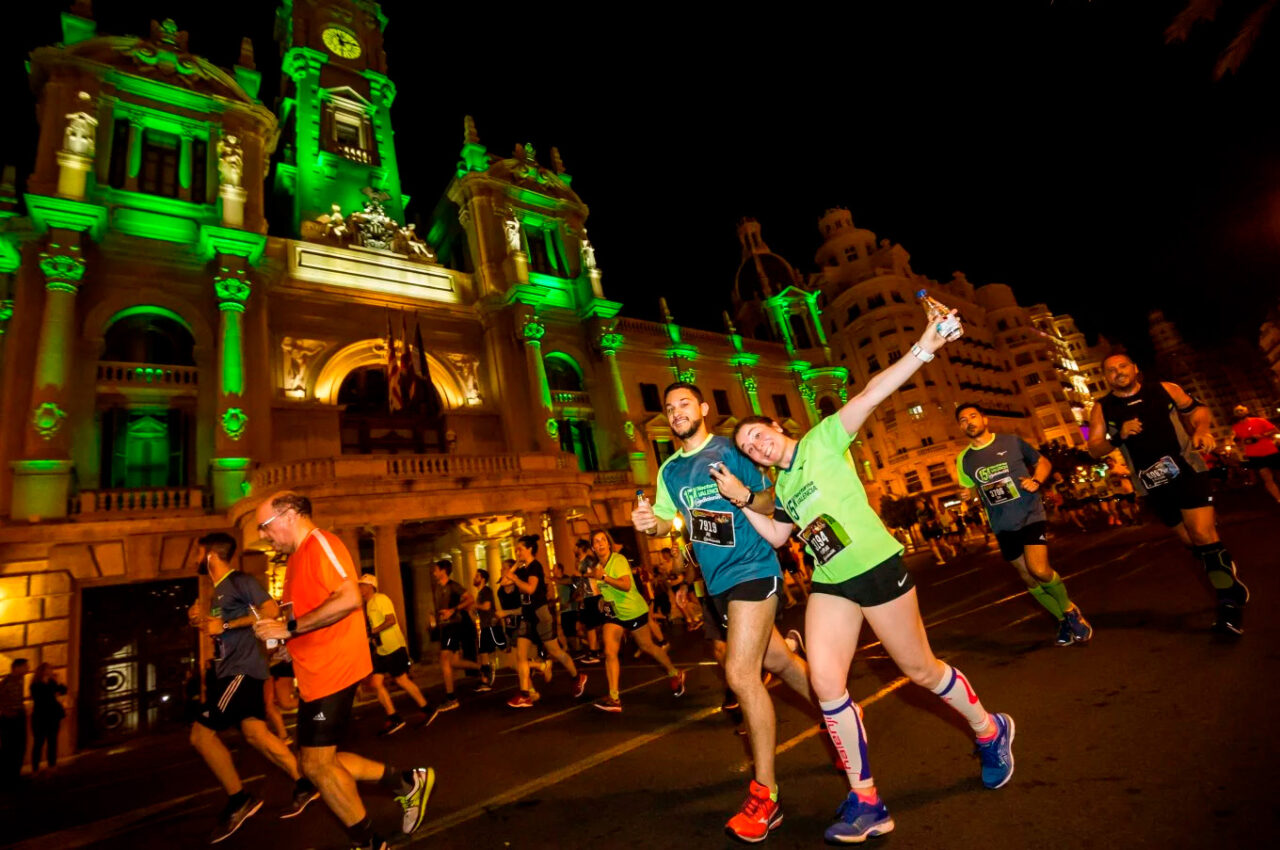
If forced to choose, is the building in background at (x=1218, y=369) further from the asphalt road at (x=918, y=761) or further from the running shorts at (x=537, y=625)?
the running shorts at (x=537, y=625)

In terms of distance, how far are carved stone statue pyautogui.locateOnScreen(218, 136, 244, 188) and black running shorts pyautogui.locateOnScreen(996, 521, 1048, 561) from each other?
21727 millimetres

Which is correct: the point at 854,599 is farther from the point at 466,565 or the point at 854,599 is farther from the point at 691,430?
the point at 466,565

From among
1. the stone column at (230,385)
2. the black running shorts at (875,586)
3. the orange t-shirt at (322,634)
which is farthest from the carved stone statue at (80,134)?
the black running shorts at (875,586)

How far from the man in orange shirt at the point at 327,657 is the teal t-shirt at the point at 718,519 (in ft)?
6.40

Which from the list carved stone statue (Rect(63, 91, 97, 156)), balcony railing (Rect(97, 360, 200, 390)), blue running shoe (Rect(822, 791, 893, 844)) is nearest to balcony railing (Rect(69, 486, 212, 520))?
balcony railing (Rect(97, 360, 200, 390))

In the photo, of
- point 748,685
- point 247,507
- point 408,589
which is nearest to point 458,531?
point 408,589

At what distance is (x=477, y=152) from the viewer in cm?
2517

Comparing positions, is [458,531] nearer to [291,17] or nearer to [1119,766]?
[1119,766]

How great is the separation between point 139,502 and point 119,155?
1104 centimetres

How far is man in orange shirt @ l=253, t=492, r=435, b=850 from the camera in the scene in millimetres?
3127

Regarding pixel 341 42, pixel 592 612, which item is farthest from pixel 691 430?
pixel 341 42

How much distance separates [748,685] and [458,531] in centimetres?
1688

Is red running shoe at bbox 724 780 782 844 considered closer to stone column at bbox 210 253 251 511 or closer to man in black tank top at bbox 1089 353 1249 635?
man in black tank top at bbox 1089 353 1249 635

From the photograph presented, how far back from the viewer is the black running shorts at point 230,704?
4.23 metres
